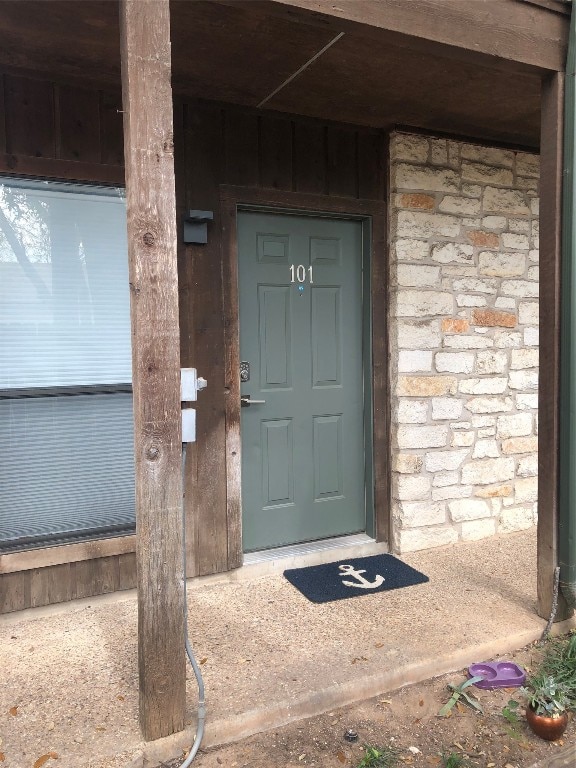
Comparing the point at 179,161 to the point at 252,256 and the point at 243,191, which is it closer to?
the point at 243,191

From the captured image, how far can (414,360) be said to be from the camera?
367 centimetres

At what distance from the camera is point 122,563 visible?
10.2 ft

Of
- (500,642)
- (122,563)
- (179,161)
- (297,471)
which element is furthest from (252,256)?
(500,642)

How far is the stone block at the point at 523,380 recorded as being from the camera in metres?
4.01

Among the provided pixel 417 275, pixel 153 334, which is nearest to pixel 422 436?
pixel 417 275

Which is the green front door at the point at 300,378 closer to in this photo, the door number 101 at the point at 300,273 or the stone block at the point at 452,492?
the door number 101 at the point at 300,273

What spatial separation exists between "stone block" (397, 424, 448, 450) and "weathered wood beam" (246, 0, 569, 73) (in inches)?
78.6

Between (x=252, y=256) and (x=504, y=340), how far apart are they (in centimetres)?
179

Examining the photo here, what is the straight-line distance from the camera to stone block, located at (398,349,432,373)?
3639mm

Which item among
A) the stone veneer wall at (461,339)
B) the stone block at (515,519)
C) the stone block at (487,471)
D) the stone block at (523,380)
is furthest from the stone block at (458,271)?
the stone block at (515,519)

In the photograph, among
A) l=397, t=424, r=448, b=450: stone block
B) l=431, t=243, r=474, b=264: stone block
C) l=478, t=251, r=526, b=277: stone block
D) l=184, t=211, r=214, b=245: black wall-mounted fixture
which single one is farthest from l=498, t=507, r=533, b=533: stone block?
l=184, t=211, r=214, b=245: black wall-mounted fixture

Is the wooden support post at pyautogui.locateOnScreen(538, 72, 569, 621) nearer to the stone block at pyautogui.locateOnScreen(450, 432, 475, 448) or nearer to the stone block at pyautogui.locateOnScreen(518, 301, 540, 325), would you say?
the stone block at pyautogui.locateOnScreen(450, 432, 475, 448)

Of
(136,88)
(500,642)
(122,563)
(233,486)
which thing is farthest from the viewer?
(233,486)

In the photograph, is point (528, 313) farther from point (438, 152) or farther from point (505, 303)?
point (438, 152)
